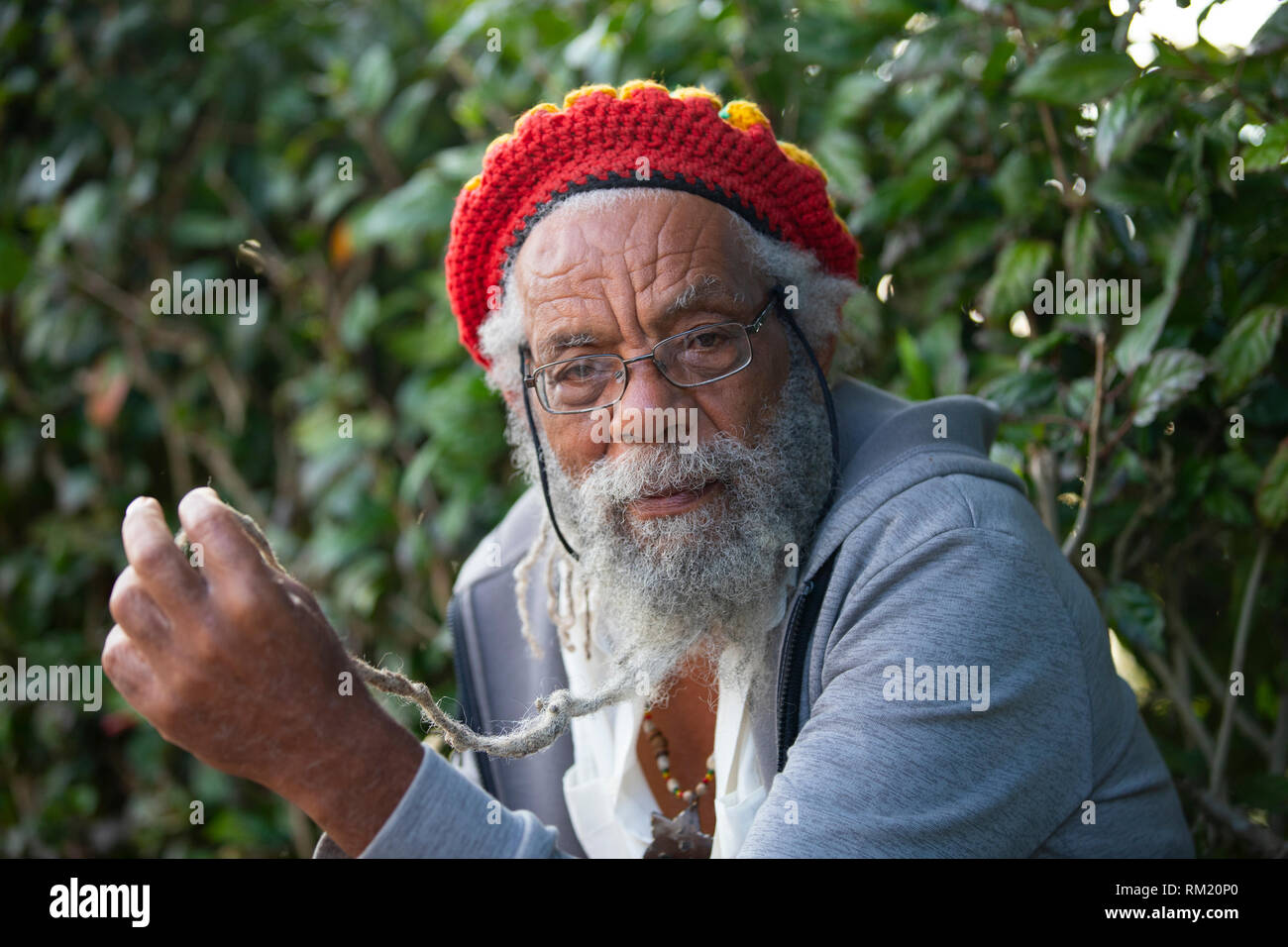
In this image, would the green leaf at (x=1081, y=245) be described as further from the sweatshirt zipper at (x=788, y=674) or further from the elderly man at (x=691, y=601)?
the sweatshirt zipper at (x=788, y=674)

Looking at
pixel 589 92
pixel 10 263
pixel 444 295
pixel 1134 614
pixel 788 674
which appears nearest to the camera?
pixel 788 674

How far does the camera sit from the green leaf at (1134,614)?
1785 millimetres

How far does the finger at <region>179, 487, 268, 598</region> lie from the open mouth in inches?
24.0

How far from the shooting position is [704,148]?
5.10 ft

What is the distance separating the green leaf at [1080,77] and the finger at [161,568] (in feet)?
5.22

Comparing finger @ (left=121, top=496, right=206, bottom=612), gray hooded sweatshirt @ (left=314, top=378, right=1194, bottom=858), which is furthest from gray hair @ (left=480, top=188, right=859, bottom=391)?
finger @ (left=121, top=496, right=206, bottom=612)

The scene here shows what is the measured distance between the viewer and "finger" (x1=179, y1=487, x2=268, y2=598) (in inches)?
41.5

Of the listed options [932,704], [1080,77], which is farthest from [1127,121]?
[932,704]

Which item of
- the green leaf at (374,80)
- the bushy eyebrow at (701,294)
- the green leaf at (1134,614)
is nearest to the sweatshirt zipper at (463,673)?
the bushy eyebrow at (701,294)

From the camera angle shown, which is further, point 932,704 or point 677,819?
point 677,819

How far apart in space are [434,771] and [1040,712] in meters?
0.77

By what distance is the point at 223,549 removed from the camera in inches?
41.9

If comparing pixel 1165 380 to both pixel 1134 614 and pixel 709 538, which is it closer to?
pixel 1134 614

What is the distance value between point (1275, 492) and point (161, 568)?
5.48ft
